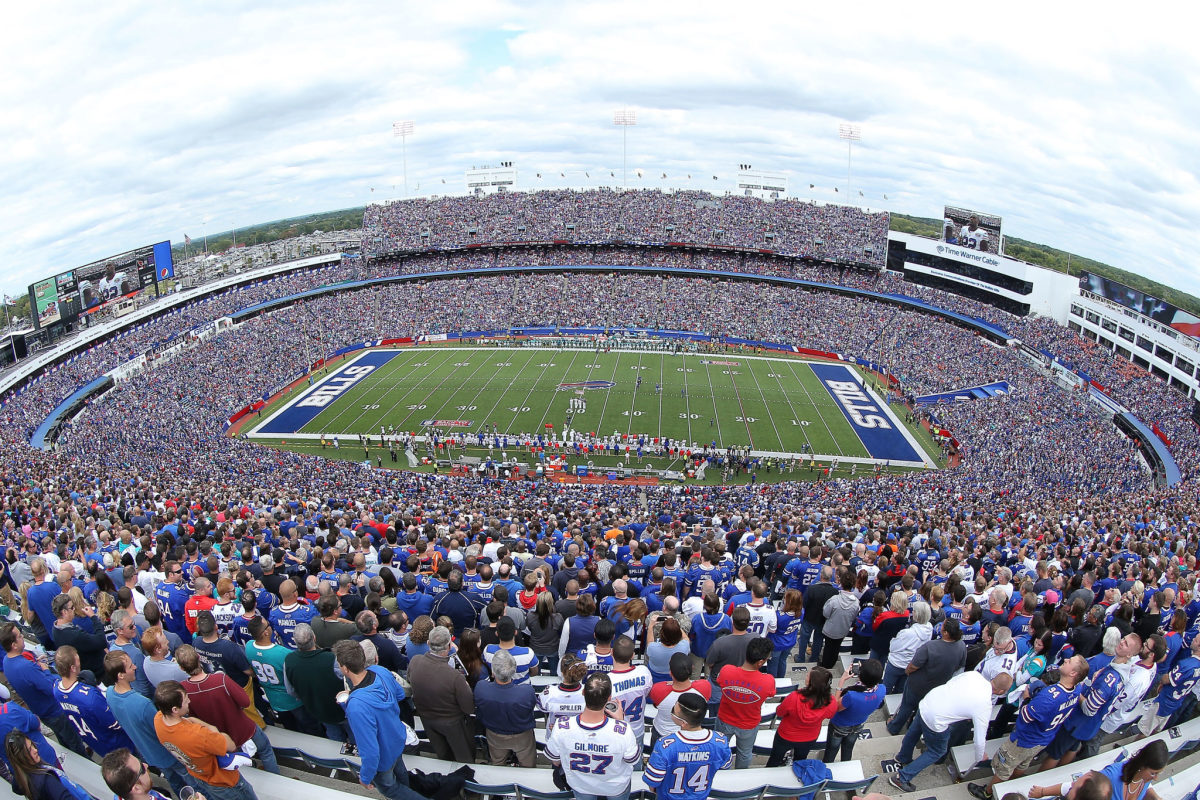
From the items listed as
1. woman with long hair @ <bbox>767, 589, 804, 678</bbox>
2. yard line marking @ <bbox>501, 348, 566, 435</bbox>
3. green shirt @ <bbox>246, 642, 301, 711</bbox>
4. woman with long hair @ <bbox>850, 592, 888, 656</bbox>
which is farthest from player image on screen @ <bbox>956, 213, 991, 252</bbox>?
green shirt @ <bbox>246, 642, 301, 711</bbox>

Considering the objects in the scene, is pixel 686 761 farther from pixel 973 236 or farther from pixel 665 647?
pixel 973 236

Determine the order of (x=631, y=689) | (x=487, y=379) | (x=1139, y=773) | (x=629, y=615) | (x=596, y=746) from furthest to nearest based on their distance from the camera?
(x=487, y=379) → (x=629, y=615) → (x=631, y=689) → (x=596, y=746) → (x=1139, y=773)

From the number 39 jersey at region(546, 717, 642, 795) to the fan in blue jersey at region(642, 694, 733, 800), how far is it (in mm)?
205

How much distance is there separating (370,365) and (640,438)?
78.1 feet

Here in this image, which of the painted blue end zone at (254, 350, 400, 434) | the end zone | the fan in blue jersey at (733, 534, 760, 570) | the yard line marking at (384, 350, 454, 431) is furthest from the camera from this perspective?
the yard line marking at (384, 350, 454, 431)

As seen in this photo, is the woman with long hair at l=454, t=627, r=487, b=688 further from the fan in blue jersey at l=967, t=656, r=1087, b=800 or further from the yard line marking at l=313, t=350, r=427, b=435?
the yard line marking at l=313, t=350, r=427, b=435

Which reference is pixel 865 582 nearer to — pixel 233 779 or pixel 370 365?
pixel 233 779

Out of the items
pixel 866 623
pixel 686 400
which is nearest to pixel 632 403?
pixel 686 400

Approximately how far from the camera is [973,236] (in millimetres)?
55594

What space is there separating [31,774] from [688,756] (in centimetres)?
405

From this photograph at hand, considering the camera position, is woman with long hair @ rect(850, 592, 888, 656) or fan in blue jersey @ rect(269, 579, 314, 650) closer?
fan in blue jersey @ rect(269, 579, 314, 650)

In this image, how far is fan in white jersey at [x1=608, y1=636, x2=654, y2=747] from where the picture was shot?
5336 mm

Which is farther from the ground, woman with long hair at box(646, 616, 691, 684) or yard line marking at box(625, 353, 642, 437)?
woman with long hair at box(646, 616, 691, 684)

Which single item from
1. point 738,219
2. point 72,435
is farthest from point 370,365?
point 738,219
